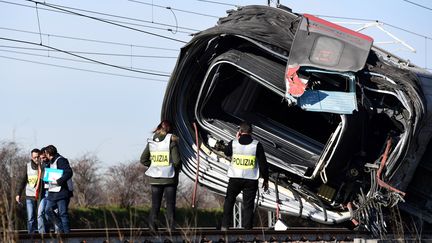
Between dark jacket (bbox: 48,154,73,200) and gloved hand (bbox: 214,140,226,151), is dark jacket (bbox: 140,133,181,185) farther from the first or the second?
gloved hand (bbox: 214,140,226,151)

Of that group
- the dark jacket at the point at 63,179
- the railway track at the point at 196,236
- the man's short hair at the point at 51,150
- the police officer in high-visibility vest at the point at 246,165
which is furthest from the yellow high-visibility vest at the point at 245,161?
the man's short hair at the point at 51,150

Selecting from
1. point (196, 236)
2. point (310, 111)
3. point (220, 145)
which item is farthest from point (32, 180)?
point (310, 111)

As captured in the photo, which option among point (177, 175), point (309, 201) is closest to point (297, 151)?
point (309, 201)

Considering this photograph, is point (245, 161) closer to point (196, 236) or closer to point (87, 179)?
point (196, 236)

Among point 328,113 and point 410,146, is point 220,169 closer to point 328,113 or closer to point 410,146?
point 328,113

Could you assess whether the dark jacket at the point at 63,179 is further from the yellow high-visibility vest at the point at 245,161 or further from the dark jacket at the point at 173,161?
the yellow high-visibility vest at the point at 245,161

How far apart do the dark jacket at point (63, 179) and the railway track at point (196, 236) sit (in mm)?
980

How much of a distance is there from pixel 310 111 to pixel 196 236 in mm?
4253

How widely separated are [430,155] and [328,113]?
73.7 inches

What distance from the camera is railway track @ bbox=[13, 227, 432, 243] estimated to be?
9.01 m

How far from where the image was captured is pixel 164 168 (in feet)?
38.6

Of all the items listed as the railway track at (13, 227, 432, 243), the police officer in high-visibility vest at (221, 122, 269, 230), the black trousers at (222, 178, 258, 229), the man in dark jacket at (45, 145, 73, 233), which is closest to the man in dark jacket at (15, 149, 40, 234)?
the man in dark jacket at (45, 145, 73, 233)

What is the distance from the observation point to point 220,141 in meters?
15.8

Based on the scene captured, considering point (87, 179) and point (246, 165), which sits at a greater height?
point (246, 165)
